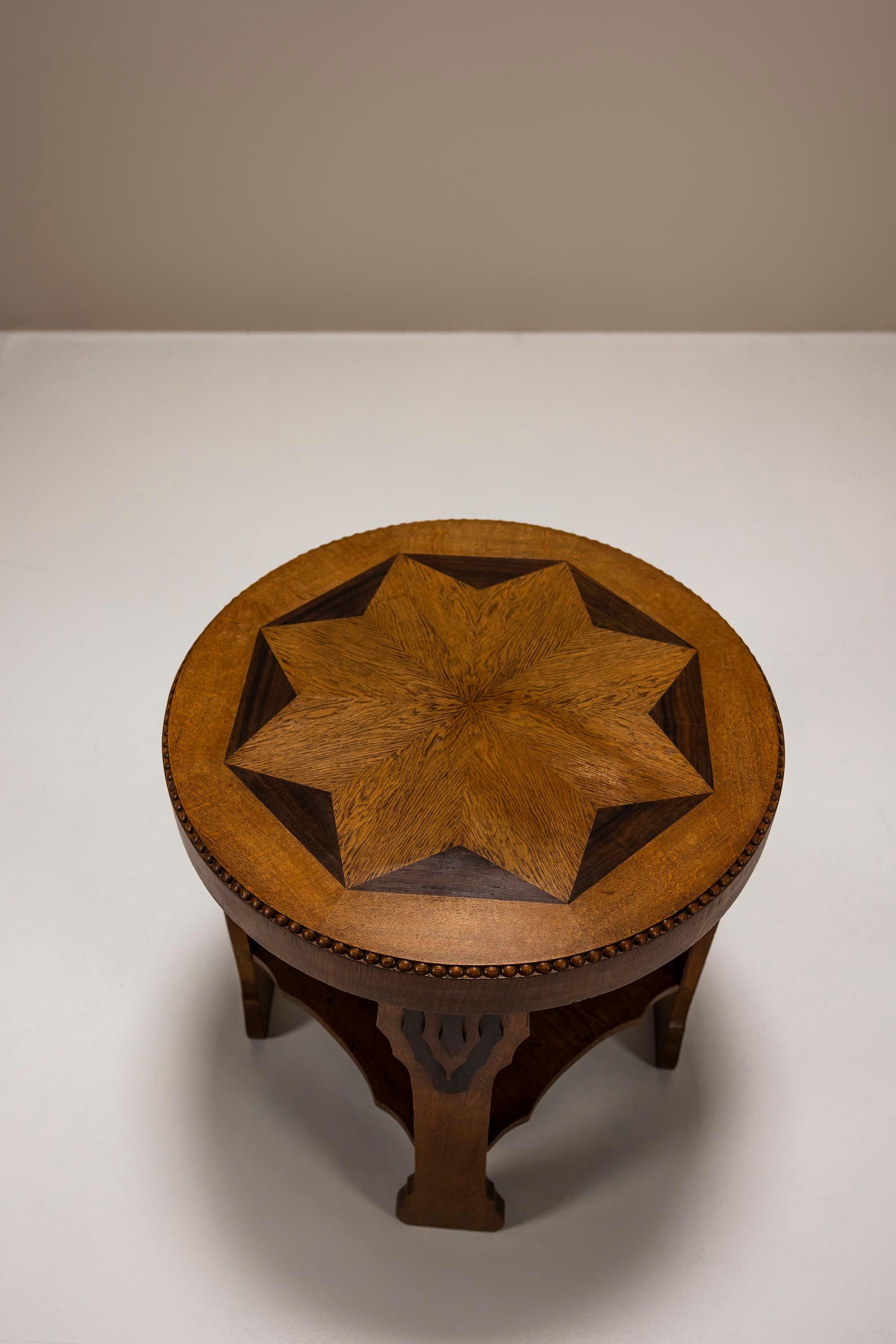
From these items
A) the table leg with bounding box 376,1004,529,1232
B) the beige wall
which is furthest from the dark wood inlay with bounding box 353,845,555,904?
the beige wall

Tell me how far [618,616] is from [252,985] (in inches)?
35.6

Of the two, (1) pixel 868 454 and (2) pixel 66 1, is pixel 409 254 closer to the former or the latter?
(2) pixel 66 1

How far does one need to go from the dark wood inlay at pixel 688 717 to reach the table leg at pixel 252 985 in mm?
775

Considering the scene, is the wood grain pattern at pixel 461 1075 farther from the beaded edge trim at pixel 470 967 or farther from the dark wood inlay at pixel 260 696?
the dark wood inlay at pixel 260 696

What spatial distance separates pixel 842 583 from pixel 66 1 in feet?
9.14

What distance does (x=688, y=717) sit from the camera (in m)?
1.75

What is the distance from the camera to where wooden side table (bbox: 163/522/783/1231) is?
4.84 feet

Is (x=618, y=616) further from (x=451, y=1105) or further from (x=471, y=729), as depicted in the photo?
(x=451, y=1105)

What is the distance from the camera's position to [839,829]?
2467 mm

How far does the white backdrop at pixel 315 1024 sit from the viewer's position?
179 cm

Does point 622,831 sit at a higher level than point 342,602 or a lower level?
lower

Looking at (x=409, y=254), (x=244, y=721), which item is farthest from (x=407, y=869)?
(x=409, y=254)

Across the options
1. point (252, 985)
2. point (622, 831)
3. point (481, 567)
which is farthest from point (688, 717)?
point (252, 985)

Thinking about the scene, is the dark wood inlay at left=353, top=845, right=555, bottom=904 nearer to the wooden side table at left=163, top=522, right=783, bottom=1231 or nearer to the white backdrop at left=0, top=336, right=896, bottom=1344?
the wooden side table at left=163, top=522, right=783, bottom=1231
